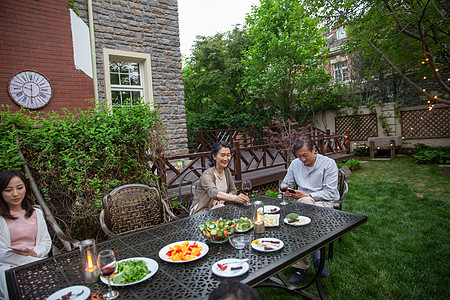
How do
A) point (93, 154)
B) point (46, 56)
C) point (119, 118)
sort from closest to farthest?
point (93, 154), point (119, 118), point (46, 56)

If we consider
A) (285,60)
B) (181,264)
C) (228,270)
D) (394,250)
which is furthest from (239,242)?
(285,60)

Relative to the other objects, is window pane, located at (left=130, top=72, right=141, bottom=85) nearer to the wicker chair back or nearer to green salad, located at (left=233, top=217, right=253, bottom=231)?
the wicker chair back

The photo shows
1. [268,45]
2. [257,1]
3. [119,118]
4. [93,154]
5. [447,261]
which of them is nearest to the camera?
[447,261]

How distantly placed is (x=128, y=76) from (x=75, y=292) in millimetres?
5844

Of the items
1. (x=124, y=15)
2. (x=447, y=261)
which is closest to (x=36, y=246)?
(x=447, y=261)

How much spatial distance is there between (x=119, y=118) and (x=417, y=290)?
375cm

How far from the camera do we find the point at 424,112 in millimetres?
10477

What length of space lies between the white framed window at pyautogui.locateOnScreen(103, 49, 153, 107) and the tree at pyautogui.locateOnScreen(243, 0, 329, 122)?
257 inches

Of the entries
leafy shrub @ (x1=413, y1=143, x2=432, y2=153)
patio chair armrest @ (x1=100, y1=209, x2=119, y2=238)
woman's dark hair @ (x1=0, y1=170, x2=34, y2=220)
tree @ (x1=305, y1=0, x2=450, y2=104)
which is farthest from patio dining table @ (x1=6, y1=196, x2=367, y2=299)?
leafy shrub @ (x1=413, y1=143, x2=432, y2=153)

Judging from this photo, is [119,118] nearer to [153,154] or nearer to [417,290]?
[153,154]

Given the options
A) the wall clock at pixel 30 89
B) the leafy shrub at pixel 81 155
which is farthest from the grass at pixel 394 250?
the wall clock at pixel 30 89

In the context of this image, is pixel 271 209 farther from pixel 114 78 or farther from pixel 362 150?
pixel 362 150

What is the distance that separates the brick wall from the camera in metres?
4.55

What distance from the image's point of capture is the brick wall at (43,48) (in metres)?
4.55
